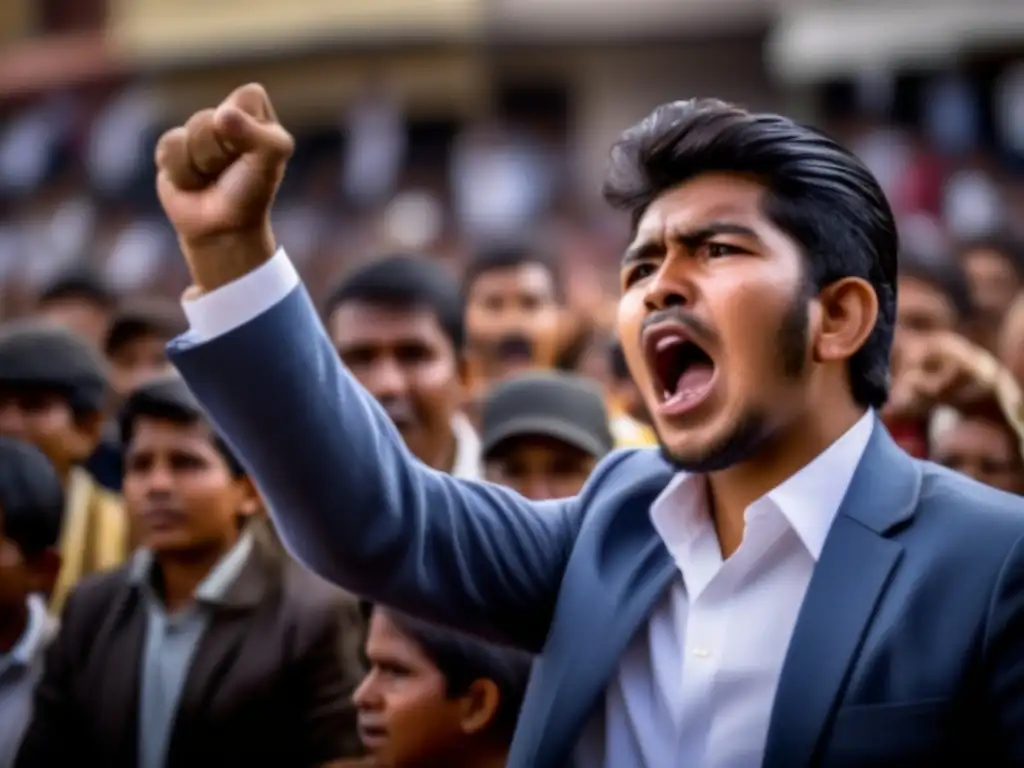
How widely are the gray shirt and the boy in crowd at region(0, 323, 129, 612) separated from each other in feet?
2.91

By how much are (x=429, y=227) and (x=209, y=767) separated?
13.5m

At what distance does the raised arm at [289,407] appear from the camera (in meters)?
1.77

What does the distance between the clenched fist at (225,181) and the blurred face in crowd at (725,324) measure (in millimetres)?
480

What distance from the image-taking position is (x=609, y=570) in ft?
6.84

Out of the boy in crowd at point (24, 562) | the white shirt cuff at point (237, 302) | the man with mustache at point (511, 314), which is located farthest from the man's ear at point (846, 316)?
the man with mustache at point (511, 314)

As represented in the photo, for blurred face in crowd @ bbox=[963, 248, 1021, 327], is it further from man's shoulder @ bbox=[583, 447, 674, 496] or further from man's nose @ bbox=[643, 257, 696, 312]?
man's nose @ bbox=[643, 257, 696, 312]

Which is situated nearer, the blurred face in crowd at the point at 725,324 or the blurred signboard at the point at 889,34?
the blurred face in crowd at the point at 725,324

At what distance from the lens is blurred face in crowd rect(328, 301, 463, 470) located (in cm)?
365

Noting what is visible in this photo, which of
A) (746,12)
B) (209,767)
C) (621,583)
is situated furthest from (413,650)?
(746,12)

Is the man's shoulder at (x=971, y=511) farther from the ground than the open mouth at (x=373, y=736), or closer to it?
farther from the ground

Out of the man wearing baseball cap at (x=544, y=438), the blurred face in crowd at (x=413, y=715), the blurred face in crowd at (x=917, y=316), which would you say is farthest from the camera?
the blurred face in crowd at (x=917, y=316)

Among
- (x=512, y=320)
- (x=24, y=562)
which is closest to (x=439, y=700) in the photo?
(x=24, y=562)

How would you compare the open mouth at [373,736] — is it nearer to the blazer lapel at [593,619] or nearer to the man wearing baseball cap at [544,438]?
the blazer lapel at [593,619]

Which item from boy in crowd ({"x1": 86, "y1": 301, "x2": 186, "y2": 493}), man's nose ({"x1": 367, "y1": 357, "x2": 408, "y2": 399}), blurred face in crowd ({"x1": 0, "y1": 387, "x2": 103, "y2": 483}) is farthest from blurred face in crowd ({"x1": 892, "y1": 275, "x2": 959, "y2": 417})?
blurred face in crowd ({"x1": 0, "y1": 387, "x2": 103, "y2": 483})
